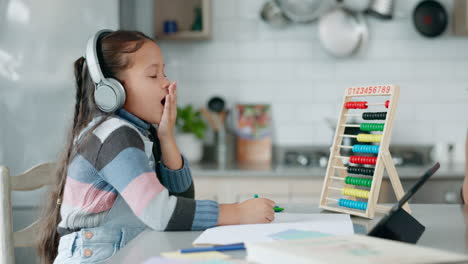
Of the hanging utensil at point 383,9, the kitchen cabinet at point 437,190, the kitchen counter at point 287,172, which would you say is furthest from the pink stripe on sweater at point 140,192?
the hanging utensil at point 383,9

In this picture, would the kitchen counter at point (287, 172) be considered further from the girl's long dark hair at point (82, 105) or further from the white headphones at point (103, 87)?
the white headphones at point (103, 87)

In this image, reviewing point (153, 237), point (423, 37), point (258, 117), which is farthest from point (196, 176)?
point (153, 237)

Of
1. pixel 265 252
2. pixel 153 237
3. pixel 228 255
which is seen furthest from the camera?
pixel 153 237

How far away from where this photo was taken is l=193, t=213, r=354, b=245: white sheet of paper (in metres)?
1.21

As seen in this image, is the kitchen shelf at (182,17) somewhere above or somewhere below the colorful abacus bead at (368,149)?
above

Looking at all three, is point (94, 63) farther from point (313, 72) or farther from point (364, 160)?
point (313, 72)

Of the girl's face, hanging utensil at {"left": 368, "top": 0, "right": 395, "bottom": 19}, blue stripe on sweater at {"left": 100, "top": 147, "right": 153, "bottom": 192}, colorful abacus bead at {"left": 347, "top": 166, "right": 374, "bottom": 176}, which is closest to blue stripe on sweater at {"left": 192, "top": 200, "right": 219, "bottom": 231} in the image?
blue stripe on sweater at {"left": 100, "top": 147, "right": 153, "bottom": 192}

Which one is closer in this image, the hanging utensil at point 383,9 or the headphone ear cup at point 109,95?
the headphone ear cup at point 109,95

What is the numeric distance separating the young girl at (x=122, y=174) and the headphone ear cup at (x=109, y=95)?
28 millimetres

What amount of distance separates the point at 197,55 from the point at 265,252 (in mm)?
3001

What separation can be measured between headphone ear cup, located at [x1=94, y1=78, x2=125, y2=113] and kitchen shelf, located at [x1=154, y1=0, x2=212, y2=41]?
220 cm

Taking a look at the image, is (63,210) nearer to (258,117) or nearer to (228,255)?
(228,255)

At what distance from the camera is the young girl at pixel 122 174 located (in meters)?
1.36

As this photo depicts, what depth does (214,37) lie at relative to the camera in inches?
152
